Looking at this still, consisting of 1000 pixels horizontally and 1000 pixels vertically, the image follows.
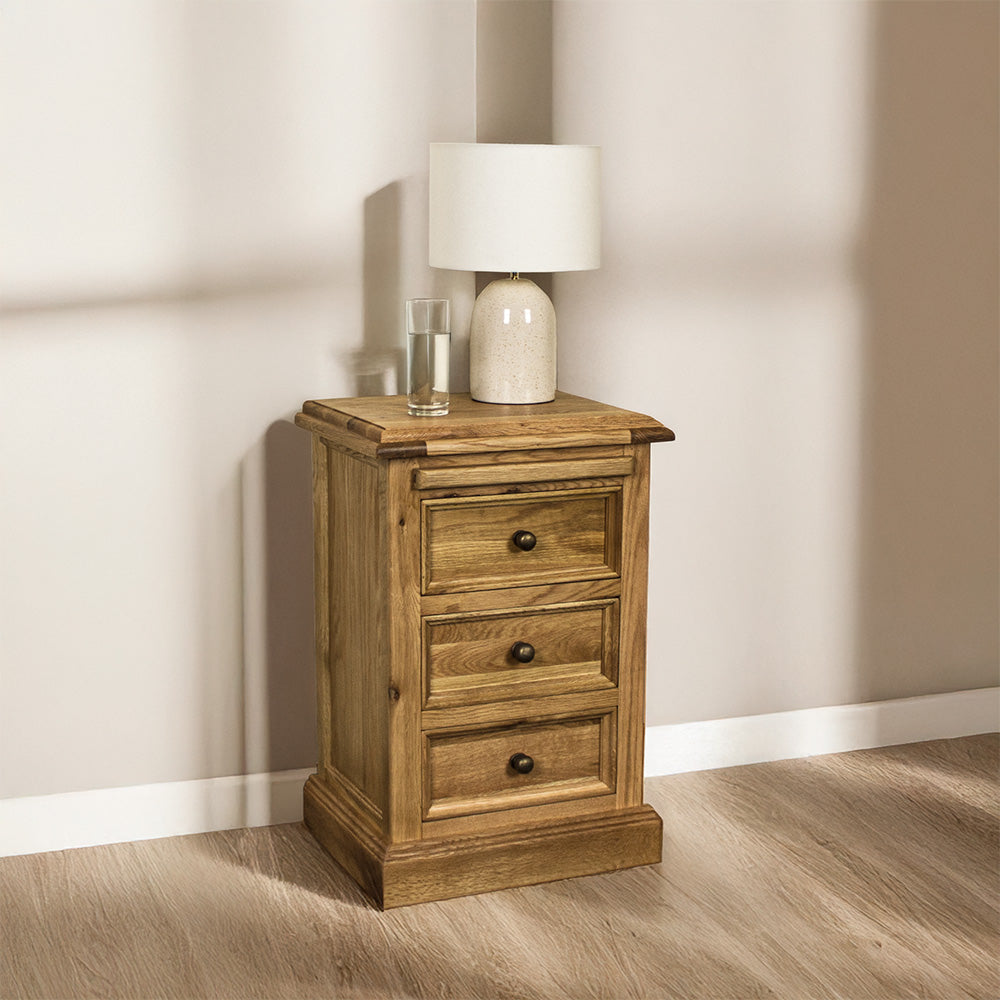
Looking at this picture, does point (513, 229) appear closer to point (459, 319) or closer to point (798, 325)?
point (459, 319)

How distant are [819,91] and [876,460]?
2.56 ft

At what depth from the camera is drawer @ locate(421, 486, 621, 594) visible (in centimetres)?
230

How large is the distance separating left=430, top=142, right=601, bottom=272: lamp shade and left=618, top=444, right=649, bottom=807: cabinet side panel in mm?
368

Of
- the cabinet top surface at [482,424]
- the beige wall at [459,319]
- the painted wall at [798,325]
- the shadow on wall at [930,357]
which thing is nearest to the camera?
the cabinet top surface at [482,424]

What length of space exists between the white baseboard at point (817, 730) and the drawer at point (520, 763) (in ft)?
1.61

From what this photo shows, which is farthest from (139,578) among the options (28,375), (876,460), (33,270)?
(876,460)

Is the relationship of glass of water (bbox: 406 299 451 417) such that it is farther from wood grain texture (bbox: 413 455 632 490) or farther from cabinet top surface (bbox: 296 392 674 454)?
wood grain texture (bbox: 413 455 632 490)

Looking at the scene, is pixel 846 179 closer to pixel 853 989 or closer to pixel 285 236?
pixel 285 236

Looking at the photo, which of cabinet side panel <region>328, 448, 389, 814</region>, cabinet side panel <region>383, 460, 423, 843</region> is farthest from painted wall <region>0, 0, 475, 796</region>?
cabinet side panel <region>383, 460, 423, 843</region>

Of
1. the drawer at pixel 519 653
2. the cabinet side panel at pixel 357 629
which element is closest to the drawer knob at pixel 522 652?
the drawer at pixel 519 653

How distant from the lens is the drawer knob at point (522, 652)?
7.75ft

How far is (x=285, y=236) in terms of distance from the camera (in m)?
2.57

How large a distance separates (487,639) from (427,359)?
1.56 feet

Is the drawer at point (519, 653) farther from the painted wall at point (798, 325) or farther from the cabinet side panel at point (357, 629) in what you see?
the painted wall at point (798, 325)
